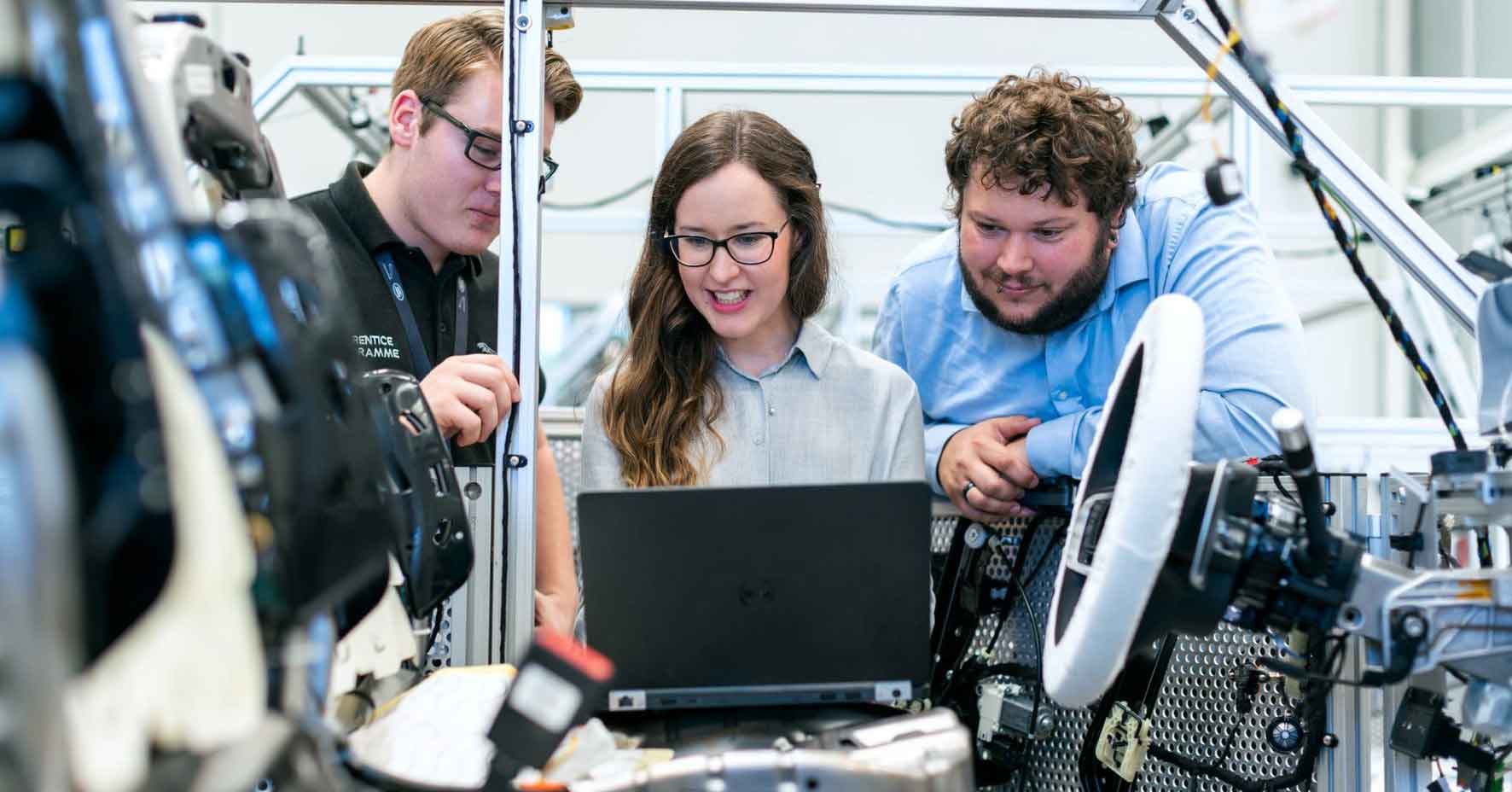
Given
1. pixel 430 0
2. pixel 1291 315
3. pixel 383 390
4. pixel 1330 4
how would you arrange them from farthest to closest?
pixel 1291 315, pixel 430 0, pixel 383 390, pixel 1330 4

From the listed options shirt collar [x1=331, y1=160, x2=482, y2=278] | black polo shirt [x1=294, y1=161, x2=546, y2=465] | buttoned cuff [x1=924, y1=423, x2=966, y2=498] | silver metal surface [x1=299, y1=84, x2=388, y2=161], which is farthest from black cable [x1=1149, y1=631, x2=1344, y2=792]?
silver metal surface [x1=299, y1=84, x2=388, y2=161]

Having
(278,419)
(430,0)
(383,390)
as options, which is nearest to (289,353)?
(278,419)

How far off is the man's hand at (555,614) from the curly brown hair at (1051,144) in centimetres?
80

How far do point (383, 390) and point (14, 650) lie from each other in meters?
0.61

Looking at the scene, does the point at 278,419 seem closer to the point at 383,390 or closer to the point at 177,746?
the point at 177,746

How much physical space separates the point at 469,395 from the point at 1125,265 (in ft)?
3.14

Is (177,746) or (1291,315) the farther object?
(1291,315)

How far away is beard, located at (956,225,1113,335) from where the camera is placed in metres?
1.63

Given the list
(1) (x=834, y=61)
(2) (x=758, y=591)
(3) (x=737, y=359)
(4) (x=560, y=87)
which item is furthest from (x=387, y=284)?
(1) (x=834, y=61)

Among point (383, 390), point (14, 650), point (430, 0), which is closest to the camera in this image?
point (14, 650)

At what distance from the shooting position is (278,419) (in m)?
0.59

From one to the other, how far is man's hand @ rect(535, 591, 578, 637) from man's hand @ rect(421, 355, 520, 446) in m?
0.24

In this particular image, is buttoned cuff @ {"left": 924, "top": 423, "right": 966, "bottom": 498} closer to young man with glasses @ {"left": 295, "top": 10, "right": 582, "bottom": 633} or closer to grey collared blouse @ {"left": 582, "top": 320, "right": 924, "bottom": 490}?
grey collared blouse @ {"left": 582, "top": 320, "right": 924, "bottom": 490}

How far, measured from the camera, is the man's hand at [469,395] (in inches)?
48.1
